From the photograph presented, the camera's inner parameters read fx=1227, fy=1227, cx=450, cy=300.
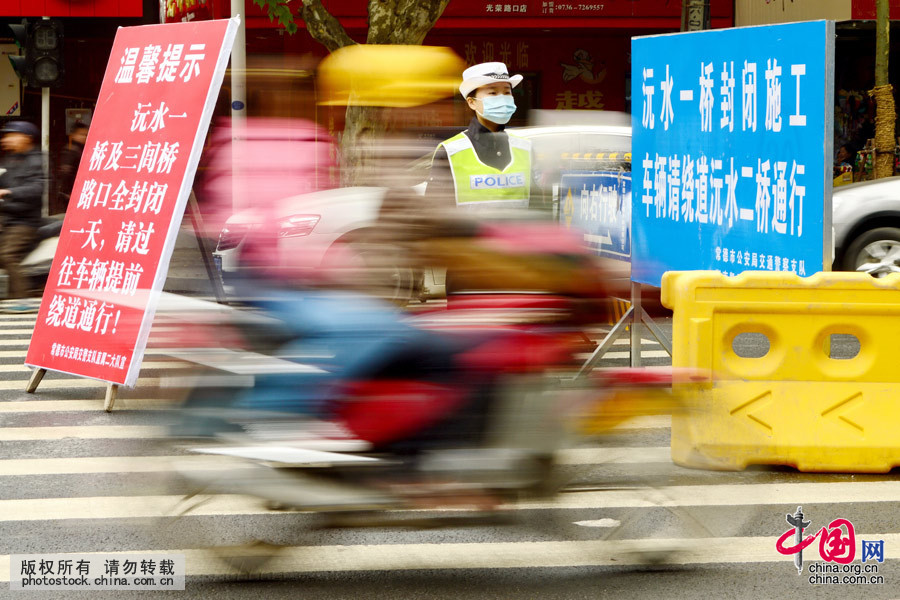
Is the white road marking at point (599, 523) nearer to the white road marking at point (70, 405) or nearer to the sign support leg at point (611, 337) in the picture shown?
the sign support leg at point (611, 337)

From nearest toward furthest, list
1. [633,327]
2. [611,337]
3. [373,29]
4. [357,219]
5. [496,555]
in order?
[496,555] → [611,337] → [633,327] → [357,219] → [373,29]

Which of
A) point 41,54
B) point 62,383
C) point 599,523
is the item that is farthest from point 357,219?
point 41,54

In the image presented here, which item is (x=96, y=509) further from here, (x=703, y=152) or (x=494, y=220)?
(x=703, y=152)

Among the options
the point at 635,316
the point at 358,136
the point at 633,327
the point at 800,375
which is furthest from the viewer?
the point at 358,136

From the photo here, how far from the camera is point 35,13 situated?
63.8 feet

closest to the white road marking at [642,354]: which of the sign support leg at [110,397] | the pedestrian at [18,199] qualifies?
the sign support leg at [110,397]

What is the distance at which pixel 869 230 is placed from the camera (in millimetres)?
10602

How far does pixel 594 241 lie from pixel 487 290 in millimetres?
4045

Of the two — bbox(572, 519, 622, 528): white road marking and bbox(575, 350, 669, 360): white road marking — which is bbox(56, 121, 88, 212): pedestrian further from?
bbox(572, 519, 622, 528): white road marking

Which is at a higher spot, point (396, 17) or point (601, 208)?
point (396, 17)

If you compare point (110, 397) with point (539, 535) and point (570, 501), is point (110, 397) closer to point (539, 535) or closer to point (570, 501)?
point (570, 501)

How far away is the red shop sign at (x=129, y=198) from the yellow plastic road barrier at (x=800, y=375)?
9.31 ft

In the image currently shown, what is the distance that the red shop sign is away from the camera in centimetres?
661

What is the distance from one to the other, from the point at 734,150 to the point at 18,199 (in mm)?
7505
